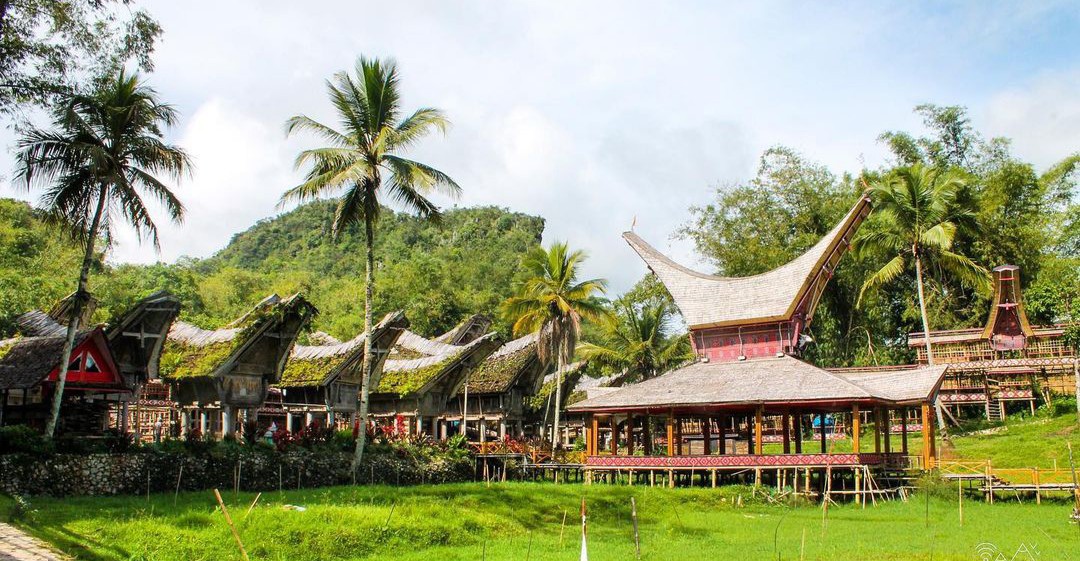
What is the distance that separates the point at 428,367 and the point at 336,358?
373cm

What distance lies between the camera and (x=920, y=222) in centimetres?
3909

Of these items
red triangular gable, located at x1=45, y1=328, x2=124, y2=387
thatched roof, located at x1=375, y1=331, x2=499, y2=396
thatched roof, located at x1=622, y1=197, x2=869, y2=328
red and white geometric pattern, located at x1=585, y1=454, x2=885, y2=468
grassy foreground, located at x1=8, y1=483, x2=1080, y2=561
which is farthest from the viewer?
thatched roof, located at x1=375, y1=331, x2=499, y2=396

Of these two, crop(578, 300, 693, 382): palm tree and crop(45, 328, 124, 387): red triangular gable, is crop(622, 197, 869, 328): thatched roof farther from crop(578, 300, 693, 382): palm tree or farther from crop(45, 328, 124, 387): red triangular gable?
crop(45, 328, 124, 387): red triangular gable

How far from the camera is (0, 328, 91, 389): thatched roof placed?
2183cm

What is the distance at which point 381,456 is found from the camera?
27.2 m

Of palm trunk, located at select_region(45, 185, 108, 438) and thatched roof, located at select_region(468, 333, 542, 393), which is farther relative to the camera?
thatched roof, located at select_region(468, 333, 542, 393)

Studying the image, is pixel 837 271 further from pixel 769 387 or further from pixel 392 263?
pixel 392 263

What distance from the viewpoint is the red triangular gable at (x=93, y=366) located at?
73.7 feet

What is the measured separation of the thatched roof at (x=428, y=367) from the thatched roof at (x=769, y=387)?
4.91 metres

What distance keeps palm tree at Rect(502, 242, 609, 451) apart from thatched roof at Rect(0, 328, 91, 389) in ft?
59.3

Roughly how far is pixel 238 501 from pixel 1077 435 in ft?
97.9

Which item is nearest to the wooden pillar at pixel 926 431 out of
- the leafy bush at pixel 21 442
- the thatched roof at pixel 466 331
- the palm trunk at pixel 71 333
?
the thatched roof at pixel 466 331

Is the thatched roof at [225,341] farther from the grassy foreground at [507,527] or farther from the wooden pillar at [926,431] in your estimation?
the wooden pillar at [926,431]

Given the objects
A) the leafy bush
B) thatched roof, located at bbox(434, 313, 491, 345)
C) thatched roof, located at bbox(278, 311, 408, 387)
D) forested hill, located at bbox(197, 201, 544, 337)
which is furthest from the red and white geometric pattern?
forested hill, located at bbox(197, 201, 544, 337)
